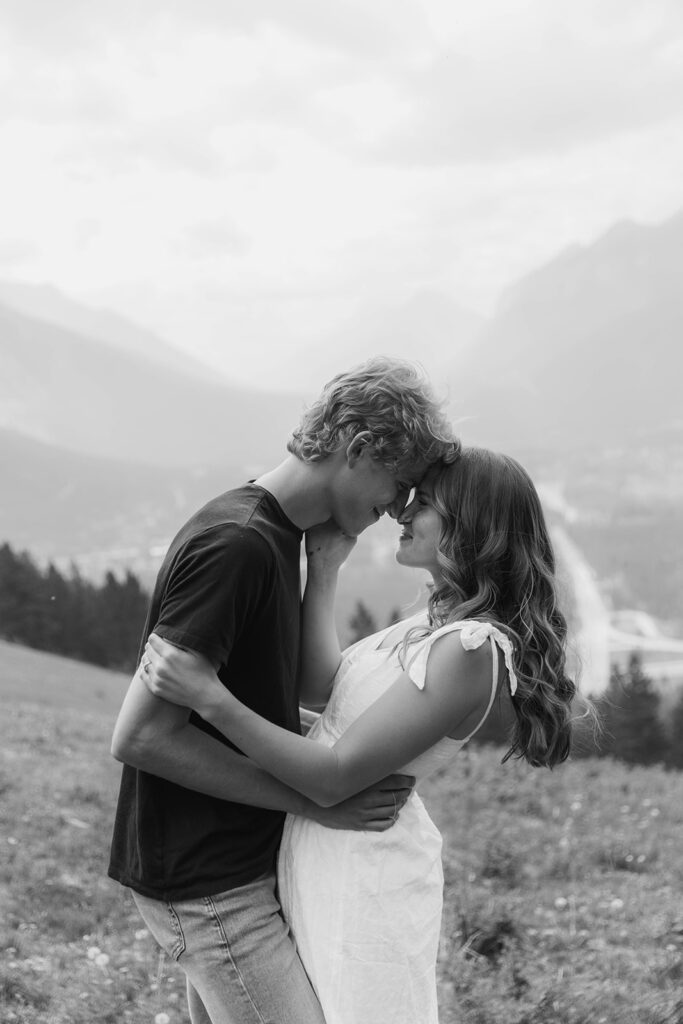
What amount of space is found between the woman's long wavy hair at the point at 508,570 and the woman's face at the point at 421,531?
48 mm

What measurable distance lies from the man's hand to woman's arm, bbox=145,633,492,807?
9 centimetres

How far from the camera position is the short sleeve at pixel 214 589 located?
2.89 metres

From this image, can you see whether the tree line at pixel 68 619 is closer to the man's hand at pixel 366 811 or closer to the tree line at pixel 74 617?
the tree line at pixel 74 617

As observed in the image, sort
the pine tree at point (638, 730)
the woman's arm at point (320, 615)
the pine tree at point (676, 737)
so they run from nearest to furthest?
the woman's arm at point (320, 615) → the pine tree at point (638, 730) → the pine tree at point (676, 737)

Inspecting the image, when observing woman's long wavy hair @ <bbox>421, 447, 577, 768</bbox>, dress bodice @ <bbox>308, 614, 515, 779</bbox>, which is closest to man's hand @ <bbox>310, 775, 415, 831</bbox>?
dress bodice @ <bbox>308, 614, 515, 779</bbox>

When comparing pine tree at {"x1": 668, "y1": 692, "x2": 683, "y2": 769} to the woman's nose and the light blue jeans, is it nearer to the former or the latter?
the woman's nose

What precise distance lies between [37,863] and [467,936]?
3761 millimetres

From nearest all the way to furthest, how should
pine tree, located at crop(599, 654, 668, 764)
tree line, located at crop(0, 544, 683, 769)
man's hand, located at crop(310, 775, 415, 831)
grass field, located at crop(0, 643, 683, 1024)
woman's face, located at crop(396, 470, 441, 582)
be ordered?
Answer: man's hand, located at crop(310, 775, 415, 831)
woman's face, located at crop(396, 470, 441, 582)
grass field, located at crop(0, 643, 683, 1024)
pine tree, located at crop(599, 654, 668, 764)
tree line, located at crop(0, 544, 683, 769)

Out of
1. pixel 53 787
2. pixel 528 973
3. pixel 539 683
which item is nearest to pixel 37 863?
pixel 53 787

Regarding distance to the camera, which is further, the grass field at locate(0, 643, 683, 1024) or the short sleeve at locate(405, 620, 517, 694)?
the grass field at locate(0, 643, 683, 1024)

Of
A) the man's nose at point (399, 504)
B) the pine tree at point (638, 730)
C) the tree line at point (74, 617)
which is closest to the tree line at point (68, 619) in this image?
the tree line at point (74, 617)

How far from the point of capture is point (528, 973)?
5.85 metres

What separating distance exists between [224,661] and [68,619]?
5825 cm

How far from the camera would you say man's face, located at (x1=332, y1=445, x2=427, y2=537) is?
3.40 meters
